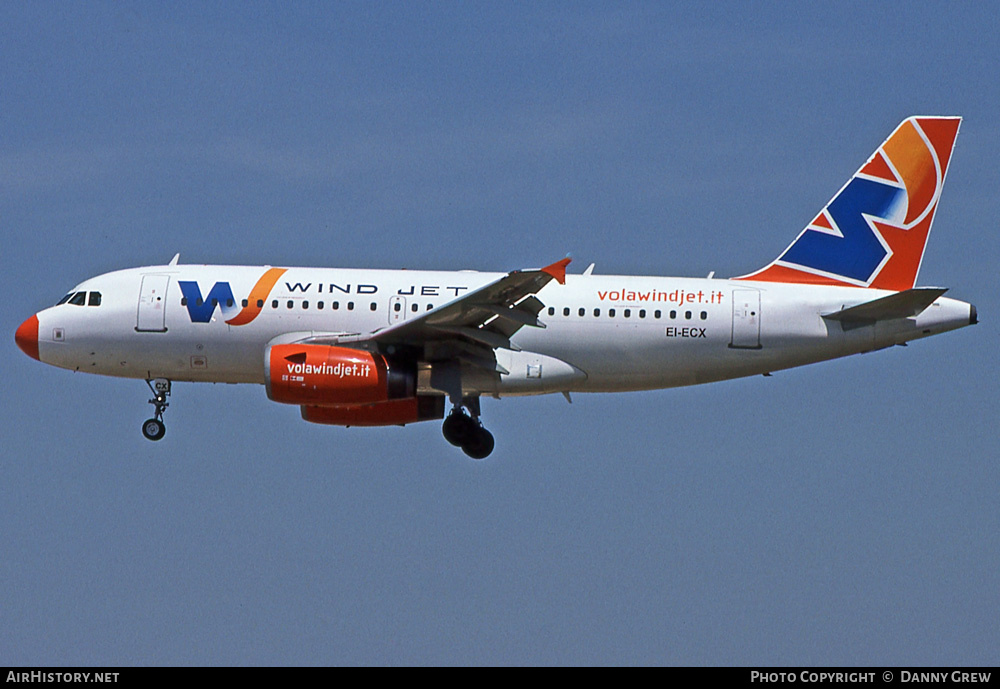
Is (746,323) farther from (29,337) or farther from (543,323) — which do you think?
(29,337)

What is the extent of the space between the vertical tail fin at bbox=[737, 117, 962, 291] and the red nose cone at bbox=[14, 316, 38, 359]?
18480 millimetres

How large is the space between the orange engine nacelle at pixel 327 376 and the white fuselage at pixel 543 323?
5.22 ft

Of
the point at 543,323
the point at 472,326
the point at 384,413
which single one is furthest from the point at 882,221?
the point at 384,413

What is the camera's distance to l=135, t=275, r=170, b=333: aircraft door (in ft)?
127

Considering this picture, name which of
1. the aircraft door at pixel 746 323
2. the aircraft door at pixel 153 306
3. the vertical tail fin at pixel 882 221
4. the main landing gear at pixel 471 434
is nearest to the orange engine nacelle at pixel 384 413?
the main landing gear at pixel 471 434

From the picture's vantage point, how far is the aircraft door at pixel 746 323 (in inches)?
1533

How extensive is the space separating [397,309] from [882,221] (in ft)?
42.6

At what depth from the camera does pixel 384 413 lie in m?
40.8

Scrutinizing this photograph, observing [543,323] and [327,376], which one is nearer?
[327,376]
